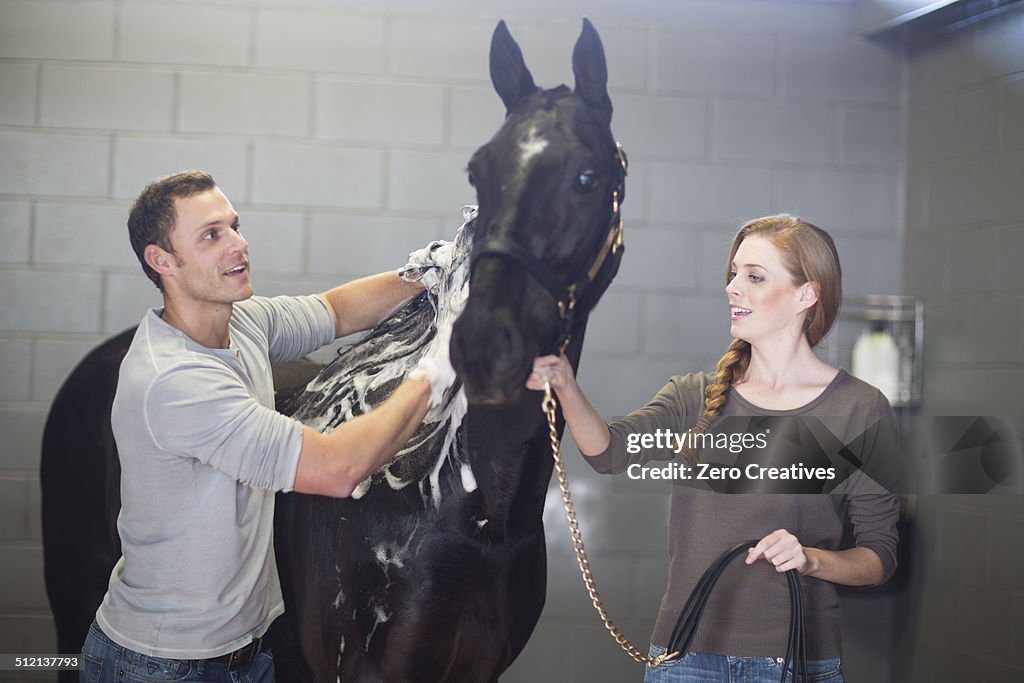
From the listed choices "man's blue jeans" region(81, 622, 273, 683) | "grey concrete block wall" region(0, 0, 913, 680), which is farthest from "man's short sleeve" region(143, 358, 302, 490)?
"grey concrete block wall" region(0, 0, 913, 680)

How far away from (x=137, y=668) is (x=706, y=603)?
829mm

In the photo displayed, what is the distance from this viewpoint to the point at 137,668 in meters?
1.23

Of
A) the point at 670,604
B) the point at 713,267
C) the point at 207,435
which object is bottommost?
the point at 670,604

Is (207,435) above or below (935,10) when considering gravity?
below

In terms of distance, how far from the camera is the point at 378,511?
4.20ft

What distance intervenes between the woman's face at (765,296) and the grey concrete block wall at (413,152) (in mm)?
588

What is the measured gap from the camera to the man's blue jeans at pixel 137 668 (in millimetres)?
1229

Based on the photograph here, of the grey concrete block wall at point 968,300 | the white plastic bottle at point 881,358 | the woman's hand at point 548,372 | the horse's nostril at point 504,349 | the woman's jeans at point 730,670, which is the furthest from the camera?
the white plastic bottle at point 881,358

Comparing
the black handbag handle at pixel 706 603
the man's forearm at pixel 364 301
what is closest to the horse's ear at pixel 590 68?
the man's forearm at pixel 364 301

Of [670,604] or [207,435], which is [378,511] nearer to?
[207,435]

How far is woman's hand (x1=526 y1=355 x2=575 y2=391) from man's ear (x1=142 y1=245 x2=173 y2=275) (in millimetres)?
587

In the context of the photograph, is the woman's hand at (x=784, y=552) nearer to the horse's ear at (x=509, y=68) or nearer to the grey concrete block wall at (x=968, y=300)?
the horse's ear at (x=509, y=68)

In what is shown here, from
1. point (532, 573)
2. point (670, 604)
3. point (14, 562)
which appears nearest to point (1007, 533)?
point (670, 604)

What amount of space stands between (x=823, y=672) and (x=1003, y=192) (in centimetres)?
112
